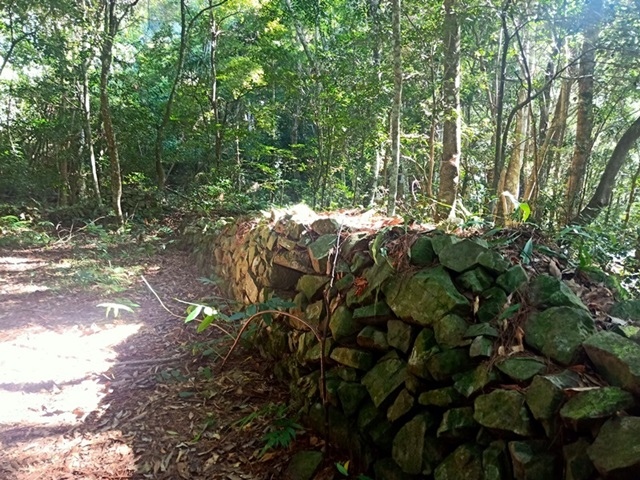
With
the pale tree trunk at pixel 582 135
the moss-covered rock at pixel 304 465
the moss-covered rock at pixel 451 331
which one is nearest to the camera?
the moss-covered rock at pixel 451 331

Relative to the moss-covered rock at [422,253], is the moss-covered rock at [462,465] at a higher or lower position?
lower

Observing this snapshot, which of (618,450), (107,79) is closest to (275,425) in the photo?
(618,450)

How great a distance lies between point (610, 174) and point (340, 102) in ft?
15.3

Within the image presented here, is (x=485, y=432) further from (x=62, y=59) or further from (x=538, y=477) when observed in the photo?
(x=62, y=59)

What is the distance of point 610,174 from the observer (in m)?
4.85

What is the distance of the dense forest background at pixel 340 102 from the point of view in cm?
537

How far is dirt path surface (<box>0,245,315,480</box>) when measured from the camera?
2686 mm

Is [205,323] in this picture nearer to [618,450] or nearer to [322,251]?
[322,251]

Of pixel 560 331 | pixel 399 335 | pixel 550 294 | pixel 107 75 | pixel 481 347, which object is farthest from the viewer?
pixel 107 75

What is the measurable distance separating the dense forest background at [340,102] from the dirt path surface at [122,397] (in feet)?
8.16

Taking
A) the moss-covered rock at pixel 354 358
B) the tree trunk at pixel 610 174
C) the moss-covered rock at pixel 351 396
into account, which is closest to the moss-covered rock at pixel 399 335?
the moss-covered rock at pixel 354 358

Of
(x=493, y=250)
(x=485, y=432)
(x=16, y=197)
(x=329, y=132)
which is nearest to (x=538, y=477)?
(x=485, y=432)

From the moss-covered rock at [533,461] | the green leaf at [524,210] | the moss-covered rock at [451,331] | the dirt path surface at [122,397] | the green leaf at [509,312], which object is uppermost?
the green leaf at [524,210]

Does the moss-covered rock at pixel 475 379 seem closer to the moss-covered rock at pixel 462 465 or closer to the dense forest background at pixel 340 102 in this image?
the moss-covered rock at pixel 462 465
